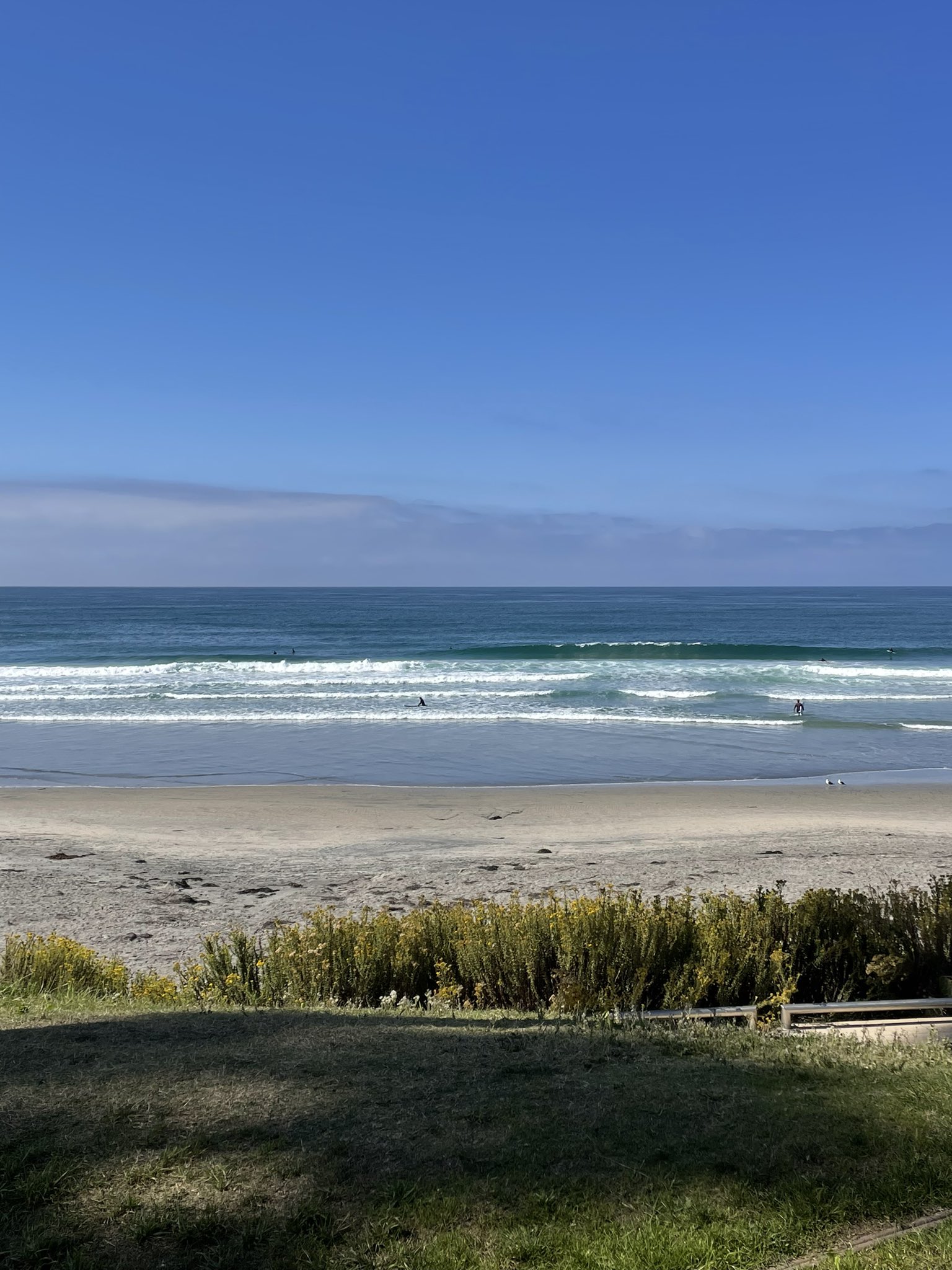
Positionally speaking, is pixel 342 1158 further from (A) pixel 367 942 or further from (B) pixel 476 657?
(B) pixel 476 657

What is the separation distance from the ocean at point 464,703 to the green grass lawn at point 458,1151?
17284 mm

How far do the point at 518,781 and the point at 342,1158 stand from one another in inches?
725

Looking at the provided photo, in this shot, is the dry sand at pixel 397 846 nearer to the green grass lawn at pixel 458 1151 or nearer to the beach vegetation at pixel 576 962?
the beach vegetation at pixel 576 962

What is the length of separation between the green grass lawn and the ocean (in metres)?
17.3

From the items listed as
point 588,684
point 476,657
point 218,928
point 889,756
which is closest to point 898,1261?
point 218,928

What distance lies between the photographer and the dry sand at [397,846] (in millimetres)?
11953

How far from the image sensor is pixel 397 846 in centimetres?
1562

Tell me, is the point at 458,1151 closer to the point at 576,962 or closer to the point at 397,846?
the point at 576,962

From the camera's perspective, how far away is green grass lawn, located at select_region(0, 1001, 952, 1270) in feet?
10.3

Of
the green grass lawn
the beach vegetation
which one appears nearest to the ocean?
the beach vegetation

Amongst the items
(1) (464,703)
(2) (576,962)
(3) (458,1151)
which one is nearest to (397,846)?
(2) (576,962)

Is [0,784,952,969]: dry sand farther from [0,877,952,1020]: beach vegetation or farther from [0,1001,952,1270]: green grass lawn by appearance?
[0,1001,952,1270]: green grass lawn

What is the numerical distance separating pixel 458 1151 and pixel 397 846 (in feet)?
39.6

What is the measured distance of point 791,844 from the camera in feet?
49.7
